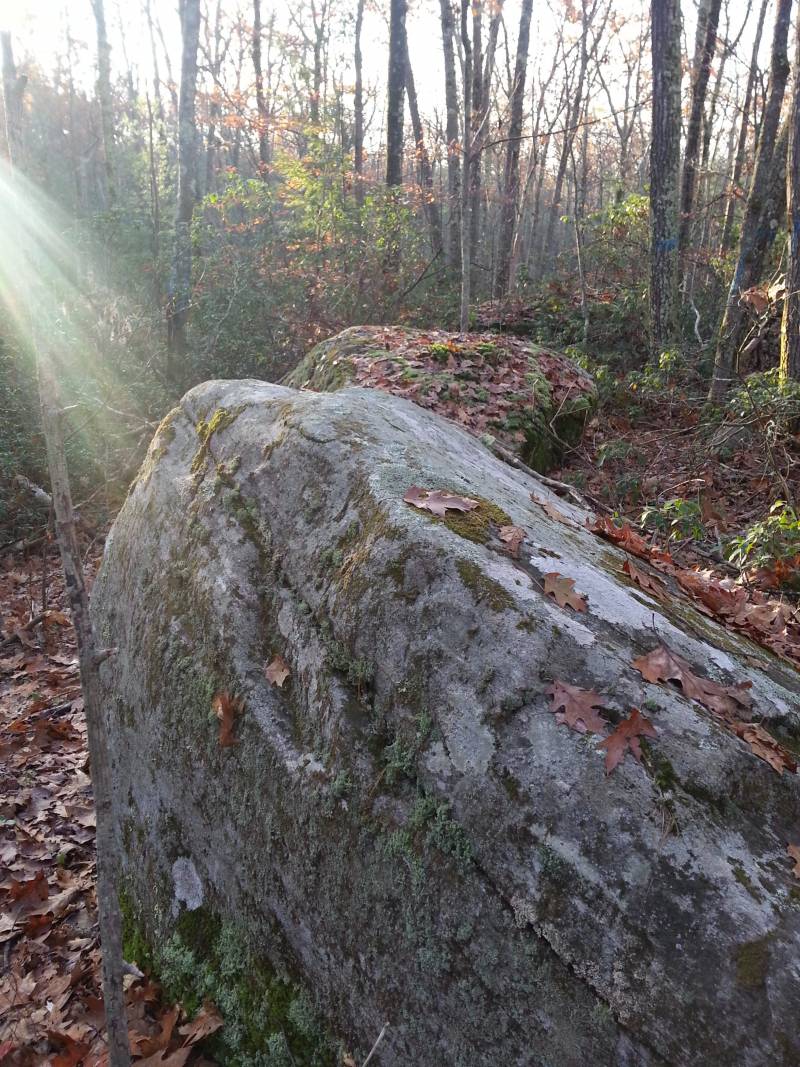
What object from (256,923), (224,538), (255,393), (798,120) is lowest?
(256,923)

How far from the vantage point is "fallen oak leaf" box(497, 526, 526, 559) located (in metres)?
2.33

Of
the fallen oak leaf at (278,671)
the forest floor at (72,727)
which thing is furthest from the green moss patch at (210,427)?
the forest floor at (72,727)

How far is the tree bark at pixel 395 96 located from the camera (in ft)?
45.9

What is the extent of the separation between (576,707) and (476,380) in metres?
5.80

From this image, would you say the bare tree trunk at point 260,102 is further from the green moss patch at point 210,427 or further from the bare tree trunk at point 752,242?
the green moss patch at point 210,427

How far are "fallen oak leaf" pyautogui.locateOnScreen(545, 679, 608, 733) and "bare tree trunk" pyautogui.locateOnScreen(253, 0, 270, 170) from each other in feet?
49.7

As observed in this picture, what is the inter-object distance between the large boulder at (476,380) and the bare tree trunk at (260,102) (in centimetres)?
889

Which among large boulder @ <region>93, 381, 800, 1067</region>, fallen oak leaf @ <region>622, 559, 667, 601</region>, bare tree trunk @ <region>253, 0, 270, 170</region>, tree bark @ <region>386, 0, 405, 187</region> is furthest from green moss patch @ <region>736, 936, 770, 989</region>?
bare tree trunk @ <region>253, 0, 270, 170</region>

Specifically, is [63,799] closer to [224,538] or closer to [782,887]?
[224,538]

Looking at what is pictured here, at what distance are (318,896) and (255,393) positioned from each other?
2377 mm

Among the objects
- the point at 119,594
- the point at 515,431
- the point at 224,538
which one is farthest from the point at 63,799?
the point at 515,431

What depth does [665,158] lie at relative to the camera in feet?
27.7

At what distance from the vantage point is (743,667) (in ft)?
7.75

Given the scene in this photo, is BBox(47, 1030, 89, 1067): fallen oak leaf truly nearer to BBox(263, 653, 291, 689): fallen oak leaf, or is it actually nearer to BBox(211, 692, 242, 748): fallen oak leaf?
BBox(211, 692, 242, 748): fallen oak leaf
